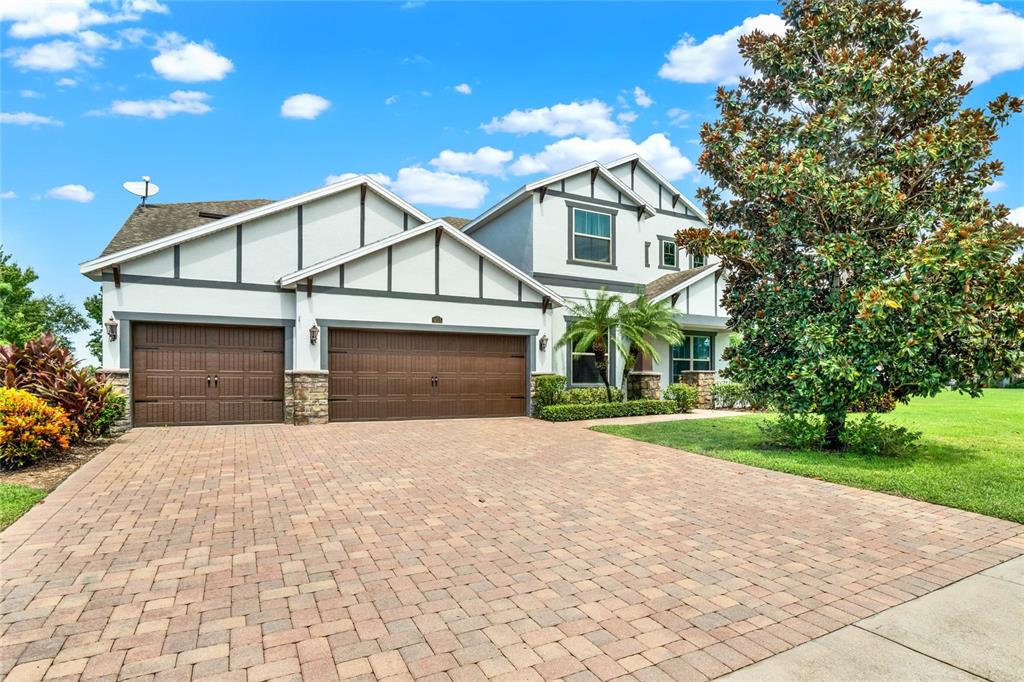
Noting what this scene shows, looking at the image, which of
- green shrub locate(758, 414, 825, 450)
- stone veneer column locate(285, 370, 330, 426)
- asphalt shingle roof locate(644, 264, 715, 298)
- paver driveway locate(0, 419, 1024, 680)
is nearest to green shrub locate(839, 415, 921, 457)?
green shrub locate(758, 414, 825, 450)

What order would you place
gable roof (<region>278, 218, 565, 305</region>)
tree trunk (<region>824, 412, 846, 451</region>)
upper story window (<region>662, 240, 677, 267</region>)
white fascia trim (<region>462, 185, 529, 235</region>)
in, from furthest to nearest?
upper story window (<region>662, 240, 677, 267</region>), white fascia trim (<region>462, 185, 529, 235</region>), gable roof (<region>278, 218, 565, 305</region>), tree trunk (<region>824, 412, 846, 451</region>)

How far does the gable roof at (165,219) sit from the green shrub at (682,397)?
1465 centimetres

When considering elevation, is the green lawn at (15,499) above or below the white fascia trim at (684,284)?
below

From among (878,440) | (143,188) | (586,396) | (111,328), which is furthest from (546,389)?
(143,188)

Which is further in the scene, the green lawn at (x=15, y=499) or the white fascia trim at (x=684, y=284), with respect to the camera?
the white fascia trim at (x=684, y=284)

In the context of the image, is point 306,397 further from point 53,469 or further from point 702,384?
point 702,384

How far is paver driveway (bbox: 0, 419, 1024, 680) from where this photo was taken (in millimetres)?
2988

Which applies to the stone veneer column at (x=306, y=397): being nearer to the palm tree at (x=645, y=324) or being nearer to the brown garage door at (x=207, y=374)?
the brown garage door at (x=207, y=374)

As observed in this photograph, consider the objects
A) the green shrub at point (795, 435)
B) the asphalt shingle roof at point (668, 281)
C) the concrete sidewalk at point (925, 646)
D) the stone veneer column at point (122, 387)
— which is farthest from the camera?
the asphalt shingle roof at point (668, 281)

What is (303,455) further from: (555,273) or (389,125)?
(389,125)

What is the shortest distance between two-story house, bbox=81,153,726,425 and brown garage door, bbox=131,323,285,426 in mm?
30

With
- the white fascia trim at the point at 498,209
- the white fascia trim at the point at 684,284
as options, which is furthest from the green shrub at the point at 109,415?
the white fascia trim at the point at 684,284

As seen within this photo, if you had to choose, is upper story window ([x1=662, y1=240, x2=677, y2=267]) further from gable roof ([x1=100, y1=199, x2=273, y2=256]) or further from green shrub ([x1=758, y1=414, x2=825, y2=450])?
gable roof ([x1=100, y1=199, x2=273, y2=256])

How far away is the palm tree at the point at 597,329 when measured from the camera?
15.6 m
